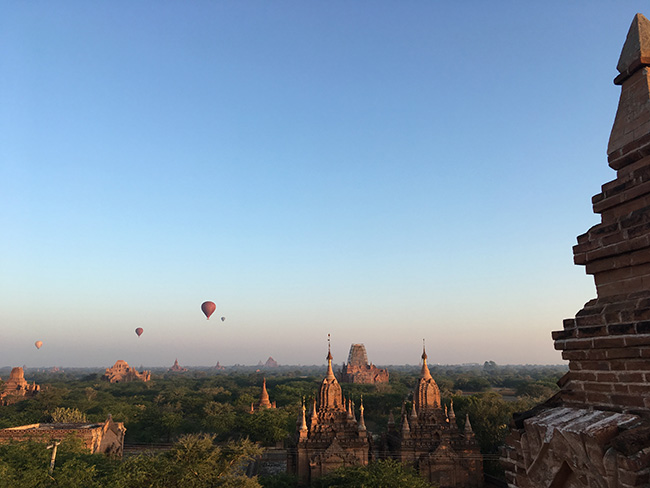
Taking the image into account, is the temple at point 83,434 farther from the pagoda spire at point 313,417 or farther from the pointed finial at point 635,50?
the pointed finial at point 635,50

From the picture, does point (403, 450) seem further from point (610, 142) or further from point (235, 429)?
point (235, 429)

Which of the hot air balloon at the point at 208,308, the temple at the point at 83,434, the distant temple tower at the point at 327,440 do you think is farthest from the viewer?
the hot air balloon at the point at 208,308

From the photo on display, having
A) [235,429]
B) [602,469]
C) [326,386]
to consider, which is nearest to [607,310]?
[602,469]

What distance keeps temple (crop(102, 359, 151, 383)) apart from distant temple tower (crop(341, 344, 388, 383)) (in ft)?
262

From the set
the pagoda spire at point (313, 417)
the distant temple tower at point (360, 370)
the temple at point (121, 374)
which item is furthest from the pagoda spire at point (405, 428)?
the temple at point (121, 374)

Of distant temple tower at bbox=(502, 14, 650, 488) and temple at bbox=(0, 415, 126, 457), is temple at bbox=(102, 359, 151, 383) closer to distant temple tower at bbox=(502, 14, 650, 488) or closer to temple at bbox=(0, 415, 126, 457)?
temple at bbox=(0, 415, 126, 457)

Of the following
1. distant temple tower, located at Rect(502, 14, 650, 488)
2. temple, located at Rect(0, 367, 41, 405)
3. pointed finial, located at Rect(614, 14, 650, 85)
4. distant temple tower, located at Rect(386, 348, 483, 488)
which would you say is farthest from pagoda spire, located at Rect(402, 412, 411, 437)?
temple, located at Rect(0, 367, 41, 405)

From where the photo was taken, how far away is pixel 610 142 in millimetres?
4664

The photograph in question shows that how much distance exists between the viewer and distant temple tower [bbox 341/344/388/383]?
124 meters

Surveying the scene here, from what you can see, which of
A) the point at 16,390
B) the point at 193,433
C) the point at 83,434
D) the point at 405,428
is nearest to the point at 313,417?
the point at 405,428

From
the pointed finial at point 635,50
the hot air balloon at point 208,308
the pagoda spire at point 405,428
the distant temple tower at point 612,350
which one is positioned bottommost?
the pagoda spire at point 405,428

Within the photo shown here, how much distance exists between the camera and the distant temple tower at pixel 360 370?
124 m

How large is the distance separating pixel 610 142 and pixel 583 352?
7.27 ft

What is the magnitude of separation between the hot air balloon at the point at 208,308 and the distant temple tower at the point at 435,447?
3987 centimetres
